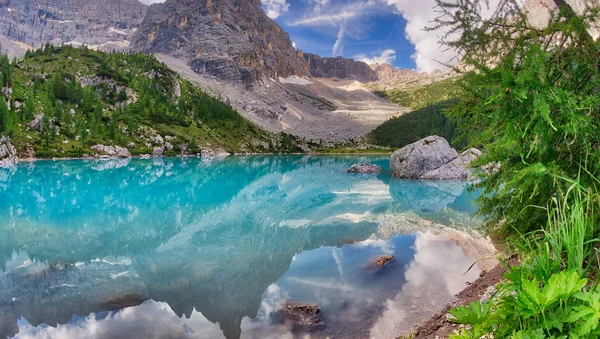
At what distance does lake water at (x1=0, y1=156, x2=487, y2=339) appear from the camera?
898cm

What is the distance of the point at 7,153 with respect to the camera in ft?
214

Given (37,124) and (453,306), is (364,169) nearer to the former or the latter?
(453,306)

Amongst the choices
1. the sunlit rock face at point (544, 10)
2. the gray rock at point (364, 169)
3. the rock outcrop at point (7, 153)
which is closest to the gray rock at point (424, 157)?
the gray rock at point (364, 169)

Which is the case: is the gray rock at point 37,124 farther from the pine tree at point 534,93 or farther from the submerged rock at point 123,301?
the pine tree at point 534,93

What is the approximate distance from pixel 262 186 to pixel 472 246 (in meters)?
27.9

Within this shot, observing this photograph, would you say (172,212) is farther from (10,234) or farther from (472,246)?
(472,246)

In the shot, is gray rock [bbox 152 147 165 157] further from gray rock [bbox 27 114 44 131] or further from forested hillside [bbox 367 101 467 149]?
forested hillside [bbox 367 101 467 149]

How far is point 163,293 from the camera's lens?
10.8m

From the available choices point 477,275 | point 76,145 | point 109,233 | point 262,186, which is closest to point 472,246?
point 477,275

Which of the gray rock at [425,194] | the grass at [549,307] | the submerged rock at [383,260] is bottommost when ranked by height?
the submerged rock at [383,260]

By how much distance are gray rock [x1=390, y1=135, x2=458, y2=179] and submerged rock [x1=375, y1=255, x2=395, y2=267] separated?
3664cm

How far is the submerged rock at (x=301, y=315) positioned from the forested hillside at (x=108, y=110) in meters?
82.3

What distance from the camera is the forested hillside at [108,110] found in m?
81.2

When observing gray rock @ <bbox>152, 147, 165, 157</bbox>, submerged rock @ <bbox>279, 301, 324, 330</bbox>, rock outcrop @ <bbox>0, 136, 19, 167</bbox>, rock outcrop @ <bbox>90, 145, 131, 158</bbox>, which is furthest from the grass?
gray rock @ <bbox>152, 147, 165, 157</bbox>
